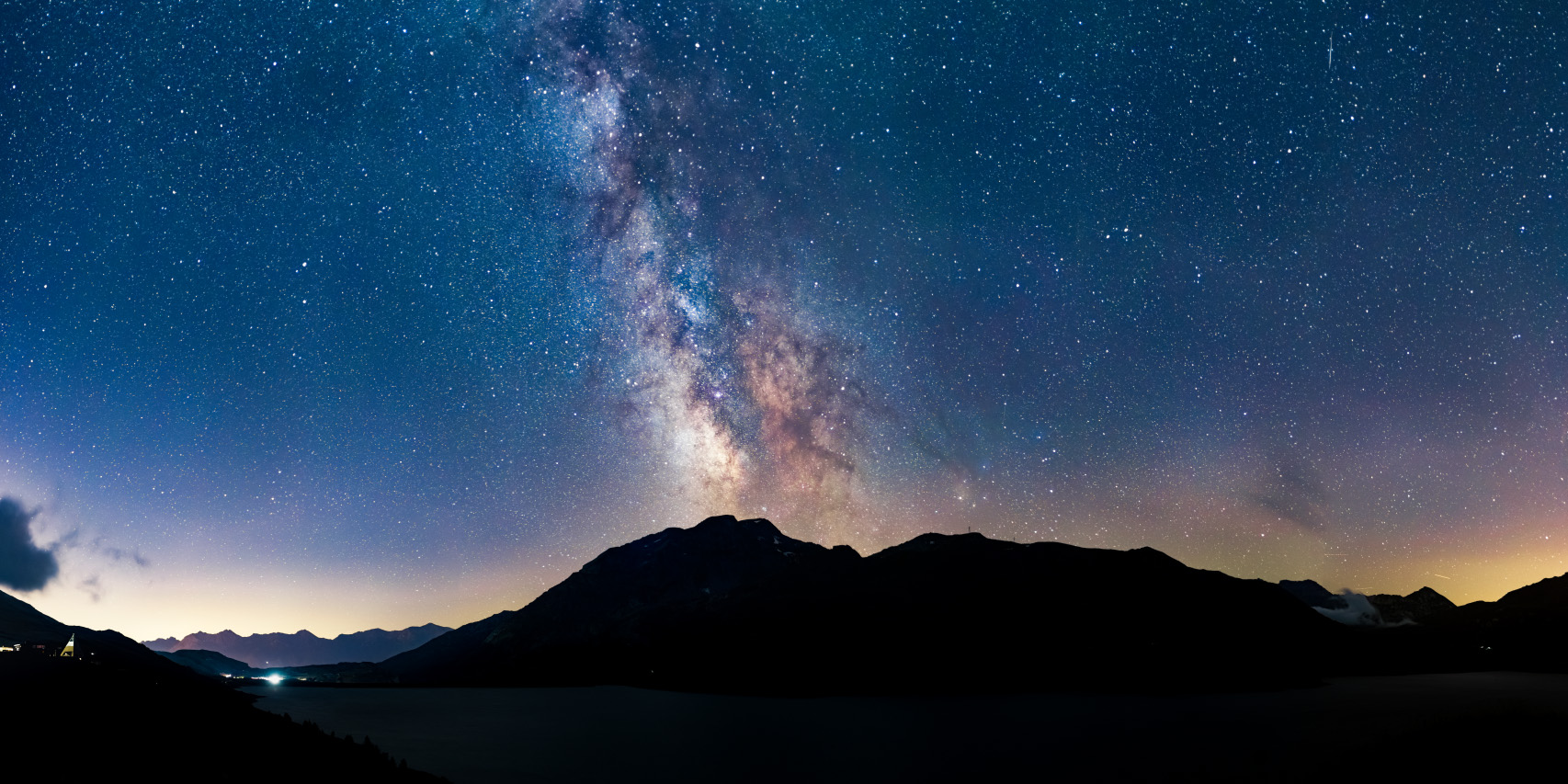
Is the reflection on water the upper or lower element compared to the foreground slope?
lower

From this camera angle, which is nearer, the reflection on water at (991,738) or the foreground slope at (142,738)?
the foreground slope at (142,738)

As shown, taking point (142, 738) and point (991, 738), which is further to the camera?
point (991, 738)

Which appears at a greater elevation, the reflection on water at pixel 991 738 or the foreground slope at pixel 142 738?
the foreground slope at pixel 142 738

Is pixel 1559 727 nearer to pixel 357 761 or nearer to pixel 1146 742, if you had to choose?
pixel 1146 742

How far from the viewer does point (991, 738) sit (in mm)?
94062

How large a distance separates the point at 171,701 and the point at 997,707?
141m

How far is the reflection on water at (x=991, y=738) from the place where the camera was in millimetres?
64812

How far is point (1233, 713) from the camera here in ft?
416

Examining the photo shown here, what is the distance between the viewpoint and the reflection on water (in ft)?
213

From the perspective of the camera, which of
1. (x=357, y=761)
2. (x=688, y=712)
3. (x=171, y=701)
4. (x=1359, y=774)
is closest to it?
(x=357, y=761)

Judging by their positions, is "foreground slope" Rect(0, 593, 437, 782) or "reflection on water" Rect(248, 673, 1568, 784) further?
"reflection on water" Rect(248, 673, 1568, 784)

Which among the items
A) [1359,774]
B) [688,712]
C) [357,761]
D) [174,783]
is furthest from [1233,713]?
[174,783]

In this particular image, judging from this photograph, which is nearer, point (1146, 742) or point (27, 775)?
point (27, 775)

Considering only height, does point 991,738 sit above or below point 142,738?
below
